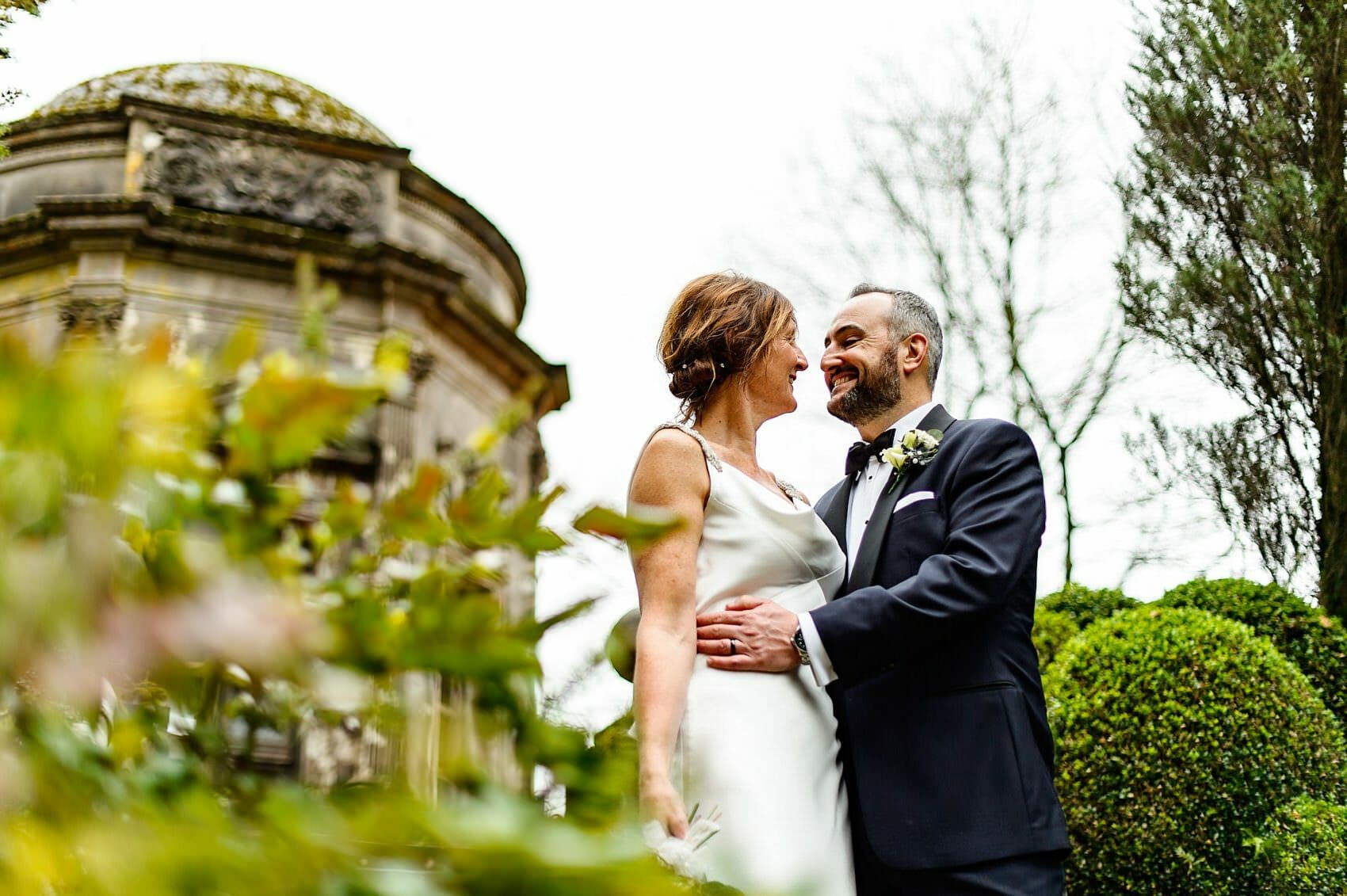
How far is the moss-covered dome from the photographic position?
49.1 feet

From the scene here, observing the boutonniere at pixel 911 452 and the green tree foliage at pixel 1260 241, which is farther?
the green tree foliage at pixel 1260 241

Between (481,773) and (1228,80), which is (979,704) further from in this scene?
(1228,80)

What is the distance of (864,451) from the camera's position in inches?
141

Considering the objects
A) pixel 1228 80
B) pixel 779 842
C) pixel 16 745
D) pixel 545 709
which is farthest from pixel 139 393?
pixel 1228 80

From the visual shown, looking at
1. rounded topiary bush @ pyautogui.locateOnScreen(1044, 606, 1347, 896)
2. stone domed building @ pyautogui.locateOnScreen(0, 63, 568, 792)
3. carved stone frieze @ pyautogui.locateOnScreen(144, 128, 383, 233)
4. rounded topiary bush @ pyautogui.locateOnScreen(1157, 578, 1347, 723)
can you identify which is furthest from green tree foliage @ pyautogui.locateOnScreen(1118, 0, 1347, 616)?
carved stone frieze @ pyautogui.locateOnScreen(144, 128, 383, 233)

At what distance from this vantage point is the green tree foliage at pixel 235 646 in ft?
1.79

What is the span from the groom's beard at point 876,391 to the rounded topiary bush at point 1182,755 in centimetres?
350

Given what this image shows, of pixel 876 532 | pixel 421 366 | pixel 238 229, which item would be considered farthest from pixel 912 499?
pixel 238 229

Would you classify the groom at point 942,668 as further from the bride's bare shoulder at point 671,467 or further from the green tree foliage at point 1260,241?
the green tree foliage at point 1260,241

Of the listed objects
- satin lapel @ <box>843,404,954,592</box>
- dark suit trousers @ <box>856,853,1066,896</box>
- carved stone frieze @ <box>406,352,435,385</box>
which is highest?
carved stone frieze @ <box>406,352,435,385</box>

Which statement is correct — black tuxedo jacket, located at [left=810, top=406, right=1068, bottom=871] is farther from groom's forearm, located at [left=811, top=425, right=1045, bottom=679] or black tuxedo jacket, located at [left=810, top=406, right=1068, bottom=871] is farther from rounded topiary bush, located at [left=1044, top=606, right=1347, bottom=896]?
rounded topiary bush, located at [left=1044, top=606, right=1347, bottom=896]

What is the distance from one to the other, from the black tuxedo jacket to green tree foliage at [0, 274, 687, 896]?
207 centimetres

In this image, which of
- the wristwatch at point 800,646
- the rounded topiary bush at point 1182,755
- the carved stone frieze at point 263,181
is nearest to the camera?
the wristwatch at point 800,646

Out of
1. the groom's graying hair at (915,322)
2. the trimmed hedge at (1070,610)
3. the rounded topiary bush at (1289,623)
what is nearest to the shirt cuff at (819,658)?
the groom's graying hair at (915,322)
